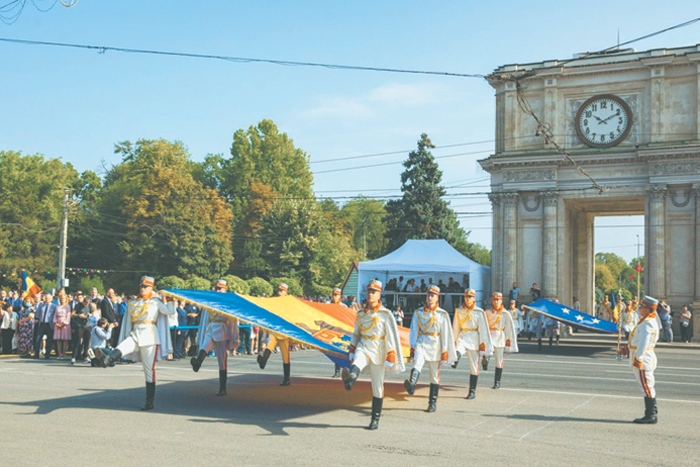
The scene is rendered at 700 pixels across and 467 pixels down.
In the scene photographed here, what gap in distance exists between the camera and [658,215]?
131 ft

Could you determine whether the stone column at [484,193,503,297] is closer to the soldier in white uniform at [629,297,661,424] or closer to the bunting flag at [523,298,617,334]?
the bunting flag at [523,298,617,334]

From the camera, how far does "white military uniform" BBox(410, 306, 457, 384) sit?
1298 cm

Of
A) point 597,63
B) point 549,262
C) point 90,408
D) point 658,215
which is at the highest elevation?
point 597,63

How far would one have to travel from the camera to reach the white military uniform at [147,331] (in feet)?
41.3

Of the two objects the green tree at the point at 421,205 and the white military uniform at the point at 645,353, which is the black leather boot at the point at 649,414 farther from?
the green tree at the point at 421,205

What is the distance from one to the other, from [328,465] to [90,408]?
18.6 ft

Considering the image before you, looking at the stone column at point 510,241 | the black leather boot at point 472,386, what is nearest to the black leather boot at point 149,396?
the black leather boot at point 472,386

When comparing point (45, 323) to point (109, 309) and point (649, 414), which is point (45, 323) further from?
point (649, 414)

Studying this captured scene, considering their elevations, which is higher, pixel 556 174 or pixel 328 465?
pixel 556 174

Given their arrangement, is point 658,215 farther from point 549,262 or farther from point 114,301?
point 114,301

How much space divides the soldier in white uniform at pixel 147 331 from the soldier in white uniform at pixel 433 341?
4417 mm

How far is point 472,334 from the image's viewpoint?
594 inches

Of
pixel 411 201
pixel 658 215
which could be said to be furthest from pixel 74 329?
pixel 411 201

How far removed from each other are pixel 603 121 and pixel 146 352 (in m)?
35.5
